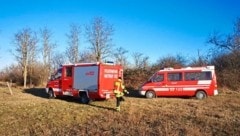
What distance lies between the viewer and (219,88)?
29.7 meters

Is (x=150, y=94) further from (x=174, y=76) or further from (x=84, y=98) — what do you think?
(x=84, y=98)

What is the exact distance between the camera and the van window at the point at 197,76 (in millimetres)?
24594

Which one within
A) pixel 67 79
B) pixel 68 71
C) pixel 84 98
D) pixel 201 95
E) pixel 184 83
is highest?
pixel 68 71

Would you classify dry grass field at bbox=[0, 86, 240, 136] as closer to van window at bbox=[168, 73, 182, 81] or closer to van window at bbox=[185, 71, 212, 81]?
van window at bbox=[185, 71, 212, 81]

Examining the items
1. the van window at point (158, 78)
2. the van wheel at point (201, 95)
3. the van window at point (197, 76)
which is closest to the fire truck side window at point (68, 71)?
the van window at point (158, 78)

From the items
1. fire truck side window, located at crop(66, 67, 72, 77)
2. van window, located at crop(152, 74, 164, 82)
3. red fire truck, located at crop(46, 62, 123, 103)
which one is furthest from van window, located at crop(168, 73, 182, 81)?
fire truck side window, located at crop(66, 67, 72, 77)

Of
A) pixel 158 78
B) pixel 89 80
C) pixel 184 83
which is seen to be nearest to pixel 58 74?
pixel 89 80

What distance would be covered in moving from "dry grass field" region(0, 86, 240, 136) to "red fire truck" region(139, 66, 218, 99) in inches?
41.4

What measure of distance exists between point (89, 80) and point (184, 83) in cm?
660

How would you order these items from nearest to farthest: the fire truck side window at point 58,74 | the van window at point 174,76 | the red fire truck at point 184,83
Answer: the red fire truck at point 184,83 → the van window at point 174,76 → the fire truck side window at point 58,74

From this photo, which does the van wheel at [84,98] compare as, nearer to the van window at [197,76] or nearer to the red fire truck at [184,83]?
the red fire truck at [184,83]

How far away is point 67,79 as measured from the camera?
25.9 meters

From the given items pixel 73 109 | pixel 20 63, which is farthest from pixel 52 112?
pixel 20 63

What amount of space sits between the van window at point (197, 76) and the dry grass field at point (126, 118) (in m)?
1.55
